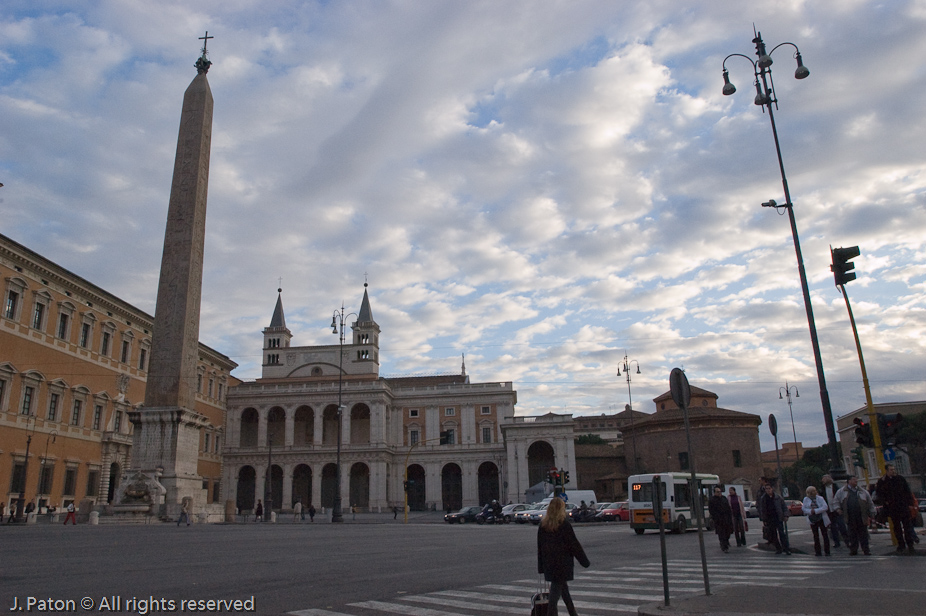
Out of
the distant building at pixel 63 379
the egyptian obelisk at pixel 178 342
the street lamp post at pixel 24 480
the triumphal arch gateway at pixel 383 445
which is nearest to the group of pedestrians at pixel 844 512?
the egyptian obelisk at pixel 178 342

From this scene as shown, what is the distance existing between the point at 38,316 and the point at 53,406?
16.1 ft

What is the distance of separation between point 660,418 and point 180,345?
143 ft

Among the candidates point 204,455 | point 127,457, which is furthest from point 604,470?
point 127,457

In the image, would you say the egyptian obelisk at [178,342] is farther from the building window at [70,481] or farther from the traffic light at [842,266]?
the traffic light at [842,266]

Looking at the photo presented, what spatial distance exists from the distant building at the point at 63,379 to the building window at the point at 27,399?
51 millimetres

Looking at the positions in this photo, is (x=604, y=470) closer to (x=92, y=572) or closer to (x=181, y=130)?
(x=181, y=130)

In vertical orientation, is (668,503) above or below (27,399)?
below

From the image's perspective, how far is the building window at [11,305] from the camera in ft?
109

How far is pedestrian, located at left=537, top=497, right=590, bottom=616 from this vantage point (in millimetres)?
5414

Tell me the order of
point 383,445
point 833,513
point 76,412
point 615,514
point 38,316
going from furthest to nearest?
point 383,445 < point 76,412 < point 38,316 < point 615,514 < point 833,513

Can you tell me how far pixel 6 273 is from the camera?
1307 inches

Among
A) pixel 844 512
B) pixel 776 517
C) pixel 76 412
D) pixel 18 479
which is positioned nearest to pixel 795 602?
pixel 844 512

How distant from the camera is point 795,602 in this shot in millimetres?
6309

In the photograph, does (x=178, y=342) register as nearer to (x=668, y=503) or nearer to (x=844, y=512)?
(x=668, y=503)
